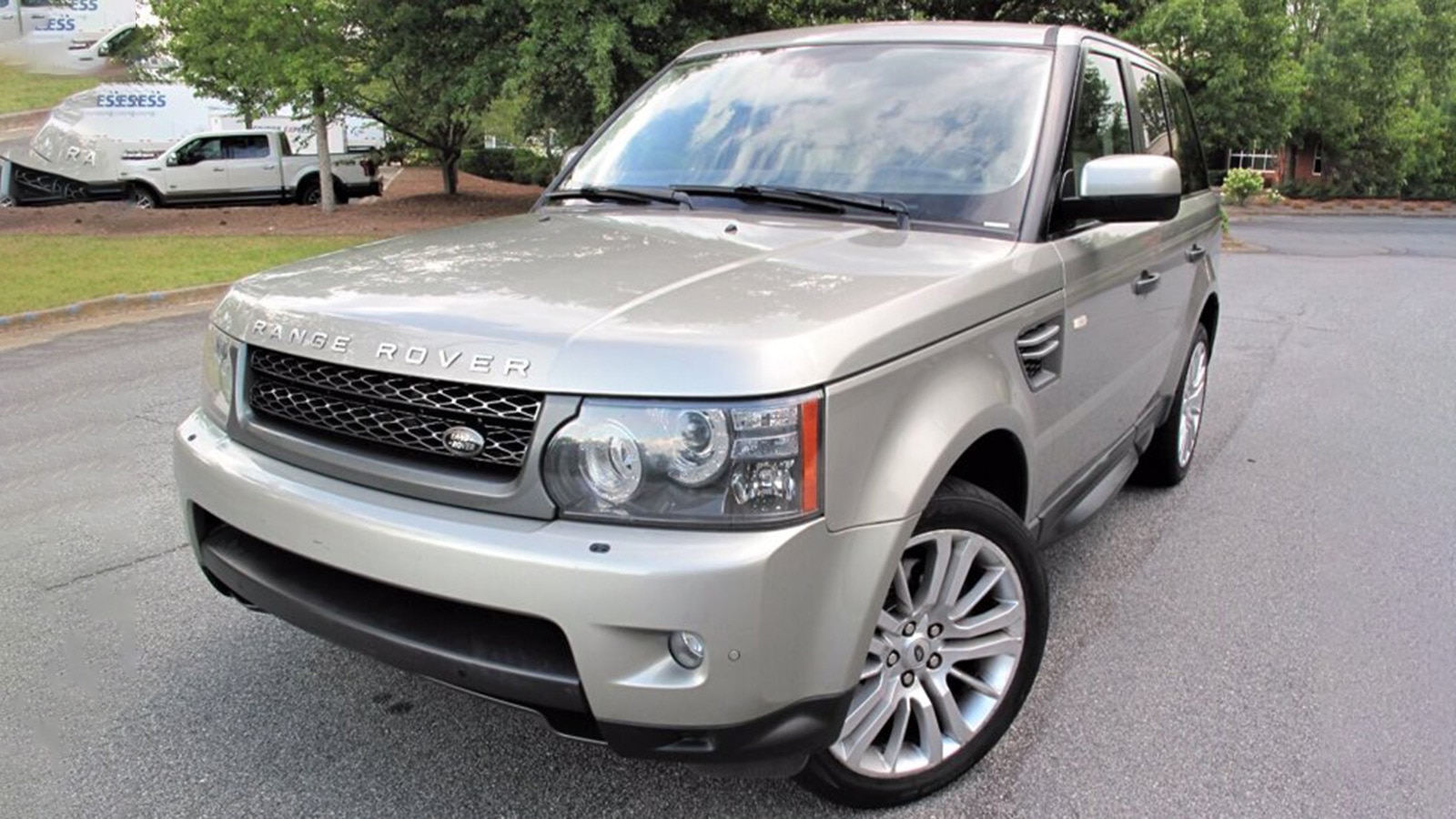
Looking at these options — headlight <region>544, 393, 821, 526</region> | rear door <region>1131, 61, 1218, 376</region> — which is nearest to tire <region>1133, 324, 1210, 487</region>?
rear door <region>1131, 61, 1218, 376</region>

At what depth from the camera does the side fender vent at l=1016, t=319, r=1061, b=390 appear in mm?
2770

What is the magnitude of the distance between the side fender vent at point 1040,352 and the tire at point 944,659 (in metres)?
0.41

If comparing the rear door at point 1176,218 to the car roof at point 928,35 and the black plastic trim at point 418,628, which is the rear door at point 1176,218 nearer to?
the car roof at point 928,35

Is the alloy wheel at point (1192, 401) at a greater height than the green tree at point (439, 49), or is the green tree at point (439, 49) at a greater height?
the green tree at point (439, 49)

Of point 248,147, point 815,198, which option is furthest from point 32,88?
point 815,198

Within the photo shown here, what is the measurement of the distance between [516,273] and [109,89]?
26488mm

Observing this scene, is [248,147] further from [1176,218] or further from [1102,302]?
[1102,302]

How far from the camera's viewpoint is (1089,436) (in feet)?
11.1

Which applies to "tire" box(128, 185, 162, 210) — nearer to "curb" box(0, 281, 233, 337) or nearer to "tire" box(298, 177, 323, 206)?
"tire" box(298, 177, 323, 206)

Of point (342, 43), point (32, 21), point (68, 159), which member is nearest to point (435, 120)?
point (342, 43)

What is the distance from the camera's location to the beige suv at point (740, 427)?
1.97m

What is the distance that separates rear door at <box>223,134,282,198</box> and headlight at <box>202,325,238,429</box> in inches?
821

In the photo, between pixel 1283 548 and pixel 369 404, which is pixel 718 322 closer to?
pixel 369 404

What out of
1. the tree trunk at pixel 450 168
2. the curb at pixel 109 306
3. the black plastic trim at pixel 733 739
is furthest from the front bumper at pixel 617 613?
the tree trunk at pixel 450 168
